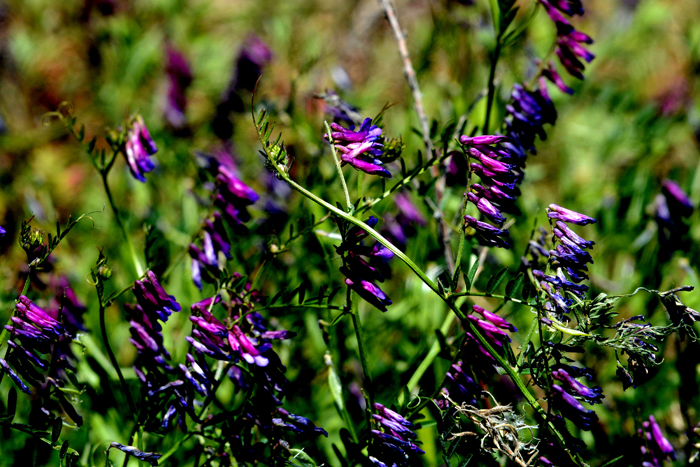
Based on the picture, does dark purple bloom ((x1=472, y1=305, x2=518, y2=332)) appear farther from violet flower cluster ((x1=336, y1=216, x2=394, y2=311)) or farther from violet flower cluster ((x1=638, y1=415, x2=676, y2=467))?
violet flower cluster ((x1=638, y1=415, x2=676, y2=467))

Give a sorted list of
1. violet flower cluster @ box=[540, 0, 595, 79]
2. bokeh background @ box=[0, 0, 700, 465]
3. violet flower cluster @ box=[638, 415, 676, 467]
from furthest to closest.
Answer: bokeh background @ box=[0, 0, 700, 465], violet flower cluster @ box=[540, 0, 595, 79], violet flower cluster @ box=[638, 415, 676, 467]

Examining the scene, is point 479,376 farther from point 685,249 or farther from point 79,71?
point 79,71

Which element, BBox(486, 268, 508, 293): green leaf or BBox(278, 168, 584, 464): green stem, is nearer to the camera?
BBox(278, 168, 584, 464): green stem

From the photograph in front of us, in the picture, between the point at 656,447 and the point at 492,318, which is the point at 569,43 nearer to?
the point at 492,318

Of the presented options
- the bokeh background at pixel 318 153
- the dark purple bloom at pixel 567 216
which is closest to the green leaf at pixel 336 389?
the bokeh background at pixel 318 153

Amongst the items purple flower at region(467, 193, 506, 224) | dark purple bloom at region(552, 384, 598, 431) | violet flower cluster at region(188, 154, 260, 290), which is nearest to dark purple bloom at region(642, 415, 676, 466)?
dark purple bloom at region(552, 384, 598, 431)

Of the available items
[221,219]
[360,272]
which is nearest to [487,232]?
[360,272]

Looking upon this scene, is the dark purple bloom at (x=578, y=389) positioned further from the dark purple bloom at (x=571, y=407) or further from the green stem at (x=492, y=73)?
the green stem at (x=492, y=73)
